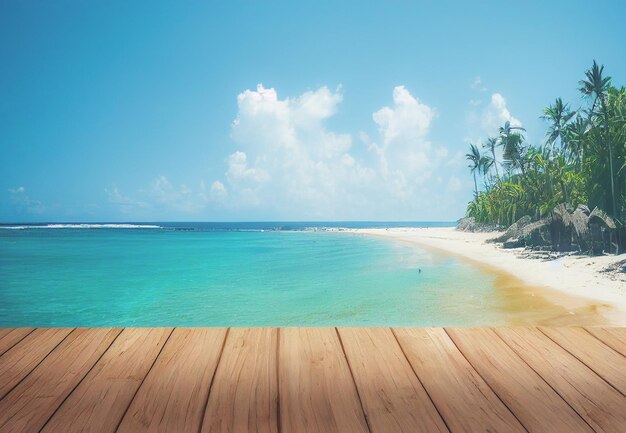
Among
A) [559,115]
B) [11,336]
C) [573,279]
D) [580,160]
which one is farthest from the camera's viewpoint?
[559,115]

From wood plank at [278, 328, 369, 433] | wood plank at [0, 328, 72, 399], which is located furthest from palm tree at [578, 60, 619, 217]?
wood plank at [0, 328, 72, 399]

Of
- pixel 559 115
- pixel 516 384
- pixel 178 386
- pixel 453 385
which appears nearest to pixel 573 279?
pixel 516 384

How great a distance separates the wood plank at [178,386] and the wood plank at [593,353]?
4.45ft

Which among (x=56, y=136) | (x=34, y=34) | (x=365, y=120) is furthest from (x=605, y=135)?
(x=56, y=136)

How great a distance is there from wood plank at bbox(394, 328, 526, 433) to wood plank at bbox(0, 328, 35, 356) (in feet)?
5.33

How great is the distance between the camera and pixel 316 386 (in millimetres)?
1277

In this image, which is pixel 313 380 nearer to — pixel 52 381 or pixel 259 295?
pixel 52 381

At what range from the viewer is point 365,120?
55375mm

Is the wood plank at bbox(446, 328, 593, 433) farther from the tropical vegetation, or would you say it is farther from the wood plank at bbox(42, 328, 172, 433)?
the tropical vegetation

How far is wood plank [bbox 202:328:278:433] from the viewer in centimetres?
106

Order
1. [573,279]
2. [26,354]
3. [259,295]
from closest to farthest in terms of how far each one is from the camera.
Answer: [26,354] < [573,279] < [259,295]

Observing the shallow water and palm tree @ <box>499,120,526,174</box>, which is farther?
palm tree @ <box>499,120,526,174</box>

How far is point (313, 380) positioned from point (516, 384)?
68cm

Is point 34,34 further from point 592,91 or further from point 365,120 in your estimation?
point 592,91
